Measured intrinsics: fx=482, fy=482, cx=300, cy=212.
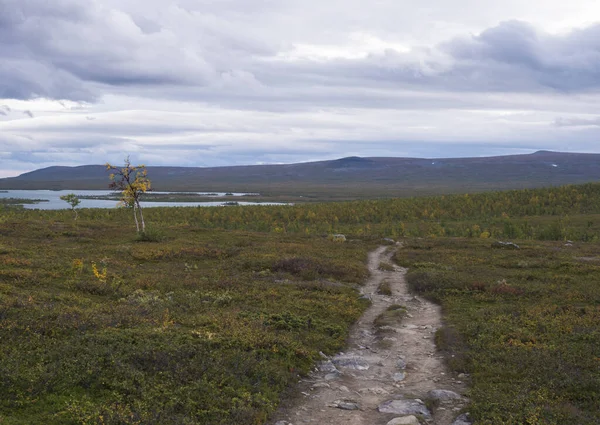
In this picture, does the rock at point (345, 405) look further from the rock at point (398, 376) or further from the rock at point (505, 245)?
the rock at point (505, 245)

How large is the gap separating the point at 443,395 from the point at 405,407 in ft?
4.03

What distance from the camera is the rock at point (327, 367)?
12.7 meters

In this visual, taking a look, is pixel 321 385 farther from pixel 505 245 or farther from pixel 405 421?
pixel 505 245

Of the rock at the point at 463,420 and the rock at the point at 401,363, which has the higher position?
the rock at the point at 463,420

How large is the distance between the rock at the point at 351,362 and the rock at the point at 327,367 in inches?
8.8

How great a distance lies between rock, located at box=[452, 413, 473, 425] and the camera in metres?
9.62

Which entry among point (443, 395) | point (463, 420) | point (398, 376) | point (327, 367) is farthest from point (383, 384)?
point (463, 420)

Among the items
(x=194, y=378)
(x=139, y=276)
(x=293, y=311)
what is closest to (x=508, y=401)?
(x=194, y=378)

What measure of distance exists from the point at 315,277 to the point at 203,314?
1006 cm

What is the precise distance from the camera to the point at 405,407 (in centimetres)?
1030

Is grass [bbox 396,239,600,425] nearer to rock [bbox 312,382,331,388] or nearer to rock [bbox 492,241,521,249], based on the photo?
rock [bbox 312,382,331,388]

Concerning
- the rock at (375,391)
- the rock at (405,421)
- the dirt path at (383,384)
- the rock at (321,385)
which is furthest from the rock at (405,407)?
the rock at (321,385)

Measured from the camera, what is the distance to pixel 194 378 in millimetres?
10812

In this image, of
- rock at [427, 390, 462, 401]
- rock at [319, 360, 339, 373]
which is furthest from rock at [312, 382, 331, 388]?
rock at [427, 390, 462, 401]
